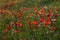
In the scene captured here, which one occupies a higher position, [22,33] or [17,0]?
[22,33]

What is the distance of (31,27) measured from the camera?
9.05 meters

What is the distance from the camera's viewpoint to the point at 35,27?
9.02 metres

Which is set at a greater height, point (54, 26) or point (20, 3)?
point (54, 26)

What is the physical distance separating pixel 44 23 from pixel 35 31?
19.4 inches

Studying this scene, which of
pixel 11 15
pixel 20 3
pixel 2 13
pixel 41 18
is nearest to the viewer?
pixel 41 18

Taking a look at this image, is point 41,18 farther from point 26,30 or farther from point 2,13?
point 2,13

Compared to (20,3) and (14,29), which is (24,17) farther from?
(20,3)

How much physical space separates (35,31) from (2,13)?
3.37m

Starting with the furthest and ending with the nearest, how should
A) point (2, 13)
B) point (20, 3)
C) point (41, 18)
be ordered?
point (20, 3), point (2, 13), point (41, 18)

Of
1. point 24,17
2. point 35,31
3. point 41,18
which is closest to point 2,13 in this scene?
point 24,17

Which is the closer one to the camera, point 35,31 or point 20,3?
point 35,31

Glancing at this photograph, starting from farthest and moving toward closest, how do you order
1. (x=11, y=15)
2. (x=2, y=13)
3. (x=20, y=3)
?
(x=20, y=3), (x=2, y=13), (x=11, y=15)

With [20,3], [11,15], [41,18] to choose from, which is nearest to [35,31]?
[41,18]

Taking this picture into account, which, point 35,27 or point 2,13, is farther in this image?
point 2,13
